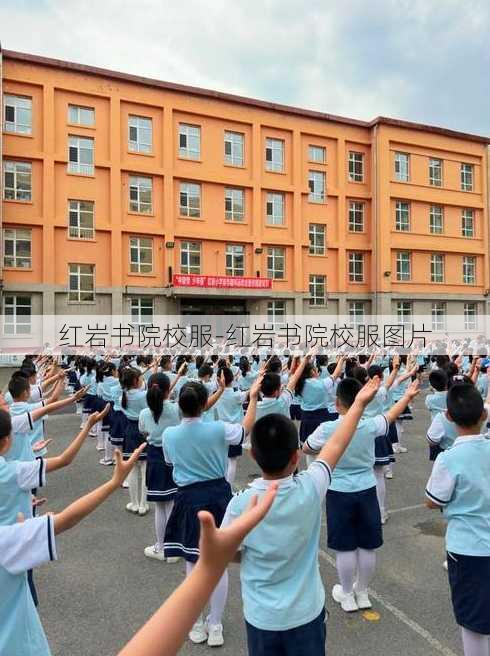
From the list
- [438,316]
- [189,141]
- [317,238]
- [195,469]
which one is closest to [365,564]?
[195,469]

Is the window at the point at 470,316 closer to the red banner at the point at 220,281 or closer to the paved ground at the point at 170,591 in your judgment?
the red banner at the point at 220,281

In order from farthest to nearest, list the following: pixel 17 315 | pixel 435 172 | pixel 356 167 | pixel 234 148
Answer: pixel 435 172 → pixel 356 167 → pixel 234 148 → pixel 17 315

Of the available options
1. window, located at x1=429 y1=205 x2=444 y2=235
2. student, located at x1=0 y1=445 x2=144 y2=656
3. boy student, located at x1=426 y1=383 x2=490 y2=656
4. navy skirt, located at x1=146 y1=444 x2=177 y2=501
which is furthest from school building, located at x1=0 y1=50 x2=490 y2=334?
student, located at x1=0 y1=445 x2=144 y2=656

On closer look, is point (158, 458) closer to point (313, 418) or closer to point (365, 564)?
point (365, 564)

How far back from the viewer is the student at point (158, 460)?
4.49 m

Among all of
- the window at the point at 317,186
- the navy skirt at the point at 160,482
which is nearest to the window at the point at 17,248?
the window at the point at 317,186

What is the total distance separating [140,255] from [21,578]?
76.6 feet

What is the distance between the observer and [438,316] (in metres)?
30.0

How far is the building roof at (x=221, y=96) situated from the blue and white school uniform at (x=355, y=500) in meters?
24.6

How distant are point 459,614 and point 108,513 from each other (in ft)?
13.2

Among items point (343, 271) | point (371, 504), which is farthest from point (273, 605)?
point (343, 271)

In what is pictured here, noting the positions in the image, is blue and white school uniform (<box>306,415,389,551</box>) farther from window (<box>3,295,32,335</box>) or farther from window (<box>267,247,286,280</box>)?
window (<box>267,247,286,280</box>)

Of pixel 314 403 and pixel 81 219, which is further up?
pixel 81 219

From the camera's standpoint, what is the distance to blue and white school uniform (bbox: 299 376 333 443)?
285 inches
